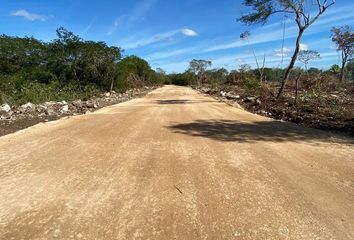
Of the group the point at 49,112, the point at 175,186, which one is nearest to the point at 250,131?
the point at 175,186

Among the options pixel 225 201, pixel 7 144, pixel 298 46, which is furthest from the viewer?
pixel 298 46

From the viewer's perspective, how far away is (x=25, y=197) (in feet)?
12.2

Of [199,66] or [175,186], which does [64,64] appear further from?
[199,66]

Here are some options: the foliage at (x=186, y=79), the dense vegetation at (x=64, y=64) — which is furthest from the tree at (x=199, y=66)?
the dense vegetation at (x=64, y=64)

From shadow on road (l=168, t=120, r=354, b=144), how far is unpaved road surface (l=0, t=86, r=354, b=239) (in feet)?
0.34

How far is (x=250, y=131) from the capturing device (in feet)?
25.9

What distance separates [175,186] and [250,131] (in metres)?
4.29

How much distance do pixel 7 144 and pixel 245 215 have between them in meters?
5.17

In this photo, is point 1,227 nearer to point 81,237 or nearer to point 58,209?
point 58,209

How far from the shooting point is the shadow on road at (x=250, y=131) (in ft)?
23.1

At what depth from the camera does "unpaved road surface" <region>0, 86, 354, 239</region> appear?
3055 mm

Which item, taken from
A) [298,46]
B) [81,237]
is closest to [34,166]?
[81,237]

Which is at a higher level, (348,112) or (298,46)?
(298,46)

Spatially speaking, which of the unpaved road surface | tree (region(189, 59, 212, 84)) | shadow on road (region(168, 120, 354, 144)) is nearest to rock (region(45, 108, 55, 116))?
the unpaved road surface
